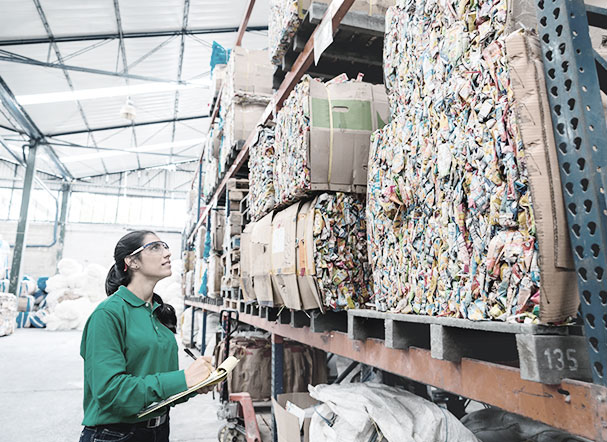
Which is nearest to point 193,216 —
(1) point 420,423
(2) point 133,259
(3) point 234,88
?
(3) point 234,88

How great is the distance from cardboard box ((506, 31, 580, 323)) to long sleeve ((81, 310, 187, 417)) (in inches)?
59.1

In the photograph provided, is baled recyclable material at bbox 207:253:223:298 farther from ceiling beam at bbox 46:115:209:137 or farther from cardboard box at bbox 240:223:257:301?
ceiling beam at bbox 46:115:209:137

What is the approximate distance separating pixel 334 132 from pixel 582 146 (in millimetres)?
1486

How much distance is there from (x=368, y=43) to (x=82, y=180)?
24918 mm

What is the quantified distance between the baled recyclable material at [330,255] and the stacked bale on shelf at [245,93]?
A: 109 inches

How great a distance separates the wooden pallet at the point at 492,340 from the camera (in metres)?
1.07

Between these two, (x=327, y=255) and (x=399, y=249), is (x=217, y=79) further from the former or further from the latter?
(x=399, y=249)

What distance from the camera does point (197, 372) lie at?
6.39ft

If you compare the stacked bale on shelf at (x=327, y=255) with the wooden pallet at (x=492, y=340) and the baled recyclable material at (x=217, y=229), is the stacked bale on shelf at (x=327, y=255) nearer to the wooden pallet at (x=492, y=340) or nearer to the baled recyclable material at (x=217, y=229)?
the wooden pallet at (x=492, y=340)

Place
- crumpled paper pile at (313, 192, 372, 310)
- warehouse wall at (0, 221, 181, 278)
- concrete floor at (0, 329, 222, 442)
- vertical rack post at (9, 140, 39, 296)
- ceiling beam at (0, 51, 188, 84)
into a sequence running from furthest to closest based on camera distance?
warehouse wall at (0, 221, 181, 278), vertical rack post at (9, 140, 39, 296), ceiling beam at (0, 51, 188, 84), concrete floor at (0, 329, 222, 442), crumpled paper pile at (313, 192, 372, 310)

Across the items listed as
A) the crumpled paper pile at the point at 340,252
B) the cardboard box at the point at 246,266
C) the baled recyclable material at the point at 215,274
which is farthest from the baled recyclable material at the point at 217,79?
the crumpled paper pile at the point at 340,252

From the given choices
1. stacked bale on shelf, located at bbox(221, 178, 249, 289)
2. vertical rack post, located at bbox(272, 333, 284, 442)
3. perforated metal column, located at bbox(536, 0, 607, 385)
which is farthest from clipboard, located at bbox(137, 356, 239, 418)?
stacked bale on shelf, located at bbox(221, 178, 249, 289)

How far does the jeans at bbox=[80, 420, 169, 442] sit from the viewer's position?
6.31 ft

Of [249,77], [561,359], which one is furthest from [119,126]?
[561,359]
